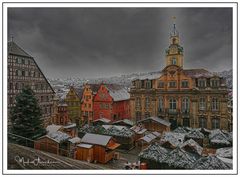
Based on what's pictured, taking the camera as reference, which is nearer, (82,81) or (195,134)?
(82,81)

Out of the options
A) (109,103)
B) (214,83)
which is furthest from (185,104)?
(109,103)

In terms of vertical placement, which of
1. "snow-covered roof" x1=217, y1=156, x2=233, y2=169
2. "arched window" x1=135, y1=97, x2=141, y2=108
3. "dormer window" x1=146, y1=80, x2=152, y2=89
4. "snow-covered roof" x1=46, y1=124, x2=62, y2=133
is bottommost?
"snow-covered roof" x1=217, y1=156, x2=233, y2=169

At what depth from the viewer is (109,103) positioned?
10.8m

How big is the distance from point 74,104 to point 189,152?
5.91 metres

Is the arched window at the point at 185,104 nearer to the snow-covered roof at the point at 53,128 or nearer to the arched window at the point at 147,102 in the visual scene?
the arched window at the point at 147,102

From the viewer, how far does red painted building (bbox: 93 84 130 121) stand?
35.2ft

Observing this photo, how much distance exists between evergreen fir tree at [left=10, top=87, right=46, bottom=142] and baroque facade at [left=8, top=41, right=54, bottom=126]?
235mm

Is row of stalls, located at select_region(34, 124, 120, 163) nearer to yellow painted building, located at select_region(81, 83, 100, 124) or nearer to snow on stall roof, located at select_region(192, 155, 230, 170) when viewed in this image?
yellow painted building, located at select_region(81, 83, 100, 124)

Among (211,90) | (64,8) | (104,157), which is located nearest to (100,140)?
(104,157)

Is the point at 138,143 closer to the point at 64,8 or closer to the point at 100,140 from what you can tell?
A: the point at 100,140

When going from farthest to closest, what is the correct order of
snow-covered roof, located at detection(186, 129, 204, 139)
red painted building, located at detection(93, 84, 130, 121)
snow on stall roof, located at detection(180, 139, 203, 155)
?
red painted building, located at detection(93, 84, 130, 121), snow-covered roof, located at detection(186, 129, 204, 139), snow on stall roof, located at detection(180, 139, 203, 155)

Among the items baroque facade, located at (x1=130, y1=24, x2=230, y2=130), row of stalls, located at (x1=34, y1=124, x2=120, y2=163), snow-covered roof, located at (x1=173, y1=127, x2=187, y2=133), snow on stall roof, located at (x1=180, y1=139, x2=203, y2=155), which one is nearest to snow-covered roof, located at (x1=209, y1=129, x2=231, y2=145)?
snow on stall roof, located at (x1=180, y1=139, x2=203, y2=155)

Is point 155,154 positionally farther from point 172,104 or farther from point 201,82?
point 201,82

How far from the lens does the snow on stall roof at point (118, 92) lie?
10.9 metres
